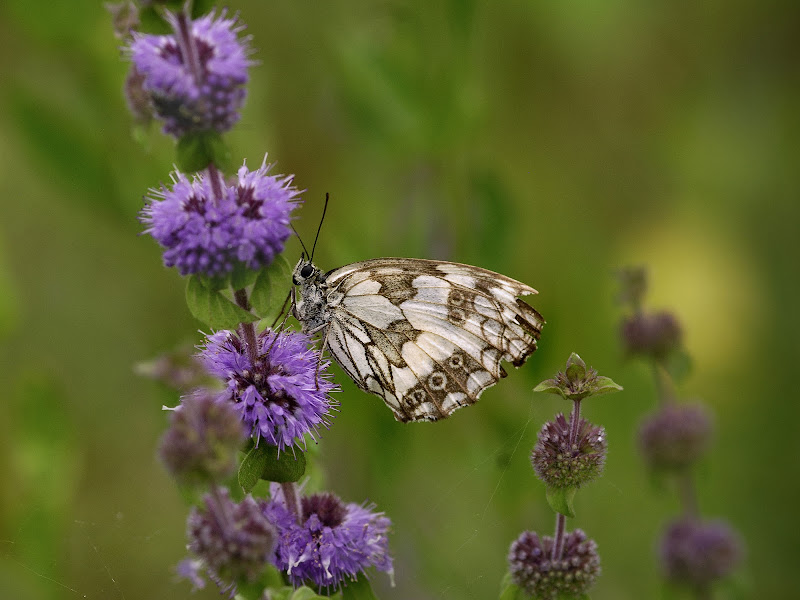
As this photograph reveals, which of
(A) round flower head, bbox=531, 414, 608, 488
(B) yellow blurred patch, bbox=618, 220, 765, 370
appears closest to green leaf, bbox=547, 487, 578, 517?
(A) round flower head, bbox=531, 414, 608, 488

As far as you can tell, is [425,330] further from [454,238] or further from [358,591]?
[454,238]

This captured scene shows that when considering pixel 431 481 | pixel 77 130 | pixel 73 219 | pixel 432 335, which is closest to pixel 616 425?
pixel 431 481

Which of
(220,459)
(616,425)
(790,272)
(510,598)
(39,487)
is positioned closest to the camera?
(220,459)

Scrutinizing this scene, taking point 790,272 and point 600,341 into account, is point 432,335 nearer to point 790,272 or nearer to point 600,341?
point 600,341

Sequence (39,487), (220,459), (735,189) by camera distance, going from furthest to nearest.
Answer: (735,189) < (39,487) < (220,459)

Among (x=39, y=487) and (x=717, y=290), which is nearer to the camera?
(x=39, y=487)

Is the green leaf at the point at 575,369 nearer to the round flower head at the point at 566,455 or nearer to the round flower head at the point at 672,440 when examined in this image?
the round flower head at the point at 566,455

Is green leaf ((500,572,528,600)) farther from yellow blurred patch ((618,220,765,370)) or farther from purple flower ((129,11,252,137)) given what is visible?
yellow blurred patch ((618,220,765,370))
